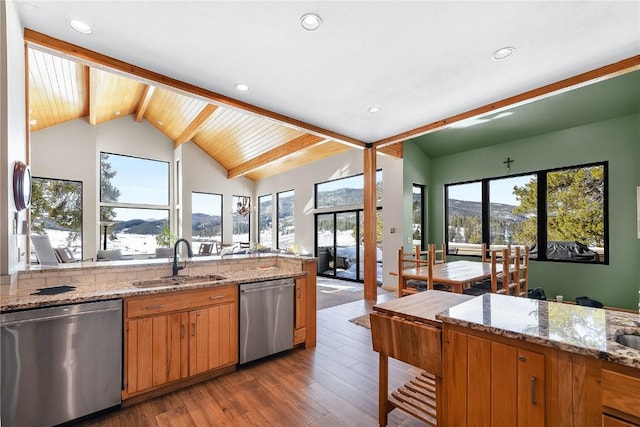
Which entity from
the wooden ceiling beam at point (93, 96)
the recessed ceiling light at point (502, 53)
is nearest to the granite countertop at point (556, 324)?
the recessed ceiling light at point (502, 53)

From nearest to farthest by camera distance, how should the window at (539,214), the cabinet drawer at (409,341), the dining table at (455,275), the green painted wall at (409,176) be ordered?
the cabinet drawer at (409,341), the dining table at (455,275), the window at (539,214), the green painted wall at (409,176)

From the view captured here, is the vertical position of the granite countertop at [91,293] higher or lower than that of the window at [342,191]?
lower

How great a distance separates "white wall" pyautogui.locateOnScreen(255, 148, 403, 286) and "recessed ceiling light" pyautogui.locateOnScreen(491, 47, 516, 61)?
11.6ft

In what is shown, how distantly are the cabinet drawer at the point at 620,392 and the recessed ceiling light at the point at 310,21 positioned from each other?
2.61 metres

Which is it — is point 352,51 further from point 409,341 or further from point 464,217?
point 464,217

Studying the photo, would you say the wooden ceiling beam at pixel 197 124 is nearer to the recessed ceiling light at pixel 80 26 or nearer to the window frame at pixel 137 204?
the window frame at pixel 137 204

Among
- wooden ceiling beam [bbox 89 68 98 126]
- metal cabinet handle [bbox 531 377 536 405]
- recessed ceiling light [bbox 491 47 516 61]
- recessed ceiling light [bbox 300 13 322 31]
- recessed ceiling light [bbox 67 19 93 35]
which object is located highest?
wooden ceiling beam [bbox 89 68 98 126]

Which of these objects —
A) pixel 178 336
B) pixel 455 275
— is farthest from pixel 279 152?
pixel 178 336

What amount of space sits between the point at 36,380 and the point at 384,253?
572 centimetres

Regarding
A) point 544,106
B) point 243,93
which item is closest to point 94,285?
point 243,93

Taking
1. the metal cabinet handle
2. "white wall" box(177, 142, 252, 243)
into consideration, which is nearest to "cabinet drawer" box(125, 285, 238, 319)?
the metal cabinet handle

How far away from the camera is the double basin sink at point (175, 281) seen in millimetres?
2613

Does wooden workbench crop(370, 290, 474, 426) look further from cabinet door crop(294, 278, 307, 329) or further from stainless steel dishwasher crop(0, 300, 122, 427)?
stainless steel dishwasher crop(0, 300, 122, 427)

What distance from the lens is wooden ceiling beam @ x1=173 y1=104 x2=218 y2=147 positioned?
6613mm
